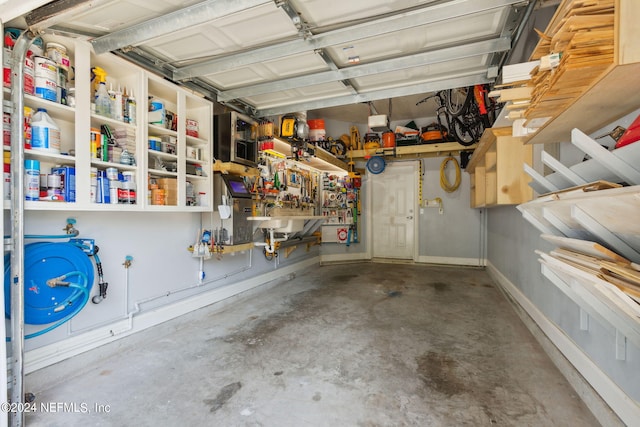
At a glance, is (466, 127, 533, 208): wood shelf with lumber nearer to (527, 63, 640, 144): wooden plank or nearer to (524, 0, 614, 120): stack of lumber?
(527, 63, 640, 144): wooden plank

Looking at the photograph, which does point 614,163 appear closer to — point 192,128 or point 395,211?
point 192,128

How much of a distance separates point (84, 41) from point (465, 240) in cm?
668

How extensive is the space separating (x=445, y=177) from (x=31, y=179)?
658cm

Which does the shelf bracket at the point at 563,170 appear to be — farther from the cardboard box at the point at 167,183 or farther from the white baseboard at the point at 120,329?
the white baseboard at the point at 120,329

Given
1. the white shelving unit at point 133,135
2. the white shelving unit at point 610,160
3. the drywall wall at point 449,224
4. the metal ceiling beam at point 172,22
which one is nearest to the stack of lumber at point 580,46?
the white shelving unit at point 610,160

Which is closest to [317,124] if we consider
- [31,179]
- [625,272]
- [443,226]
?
[443,226]

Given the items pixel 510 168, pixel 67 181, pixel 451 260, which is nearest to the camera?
pixel 67 181

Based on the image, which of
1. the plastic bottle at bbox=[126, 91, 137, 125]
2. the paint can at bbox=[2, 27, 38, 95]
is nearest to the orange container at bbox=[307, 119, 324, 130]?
the plastic bottle at bbox=[126, 91, 137, 125]

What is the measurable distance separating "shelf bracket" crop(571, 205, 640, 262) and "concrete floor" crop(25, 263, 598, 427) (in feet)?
3.98

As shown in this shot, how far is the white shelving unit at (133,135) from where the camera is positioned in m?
1.96

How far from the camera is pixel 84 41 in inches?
80.0

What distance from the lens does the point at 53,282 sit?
205cm

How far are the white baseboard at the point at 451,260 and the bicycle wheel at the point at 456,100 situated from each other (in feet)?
Answer: 10.0

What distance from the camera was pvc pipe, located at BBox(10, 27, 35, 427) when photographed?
1.65 m
